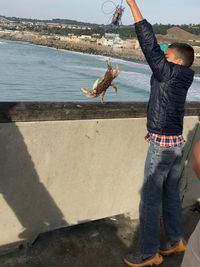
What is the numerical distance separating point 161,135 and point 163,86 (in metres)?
0.38

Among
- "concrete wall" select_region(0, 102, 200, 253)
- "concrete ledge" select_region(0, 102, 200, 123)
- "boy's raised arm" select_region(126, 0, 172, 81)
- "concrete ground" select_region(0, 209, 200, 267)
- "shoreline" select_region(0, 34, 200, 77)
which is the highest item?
"boy's raised arm" select_region(126, 0, 172, 81)

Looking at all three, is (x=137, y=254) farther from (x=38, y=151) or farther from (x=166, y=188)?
(x=38, y=151)

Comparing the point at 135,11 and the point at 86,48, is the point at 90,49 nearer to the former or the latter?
the point at 86,48

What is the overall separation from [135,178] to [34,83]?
30.3m

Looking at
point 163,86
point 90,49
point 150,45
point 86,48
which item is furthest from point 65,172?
point 86,48

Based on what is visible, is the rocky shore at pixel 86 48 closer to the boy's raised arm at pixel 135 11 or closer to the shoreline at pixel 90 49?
the shoreline at pixel 90 49

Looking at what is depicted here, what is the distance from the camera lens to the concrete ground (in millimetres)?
3399

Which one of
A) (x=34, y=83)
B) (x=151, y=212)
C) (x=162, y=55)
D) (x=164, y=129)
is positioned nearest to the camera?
(x=162, y=55)

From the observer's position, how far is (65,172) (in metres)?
3.50

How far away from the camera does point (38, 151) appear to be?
327cm

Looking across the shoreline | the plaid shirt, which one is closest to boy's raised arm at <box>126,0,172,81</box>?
the plaid shirt

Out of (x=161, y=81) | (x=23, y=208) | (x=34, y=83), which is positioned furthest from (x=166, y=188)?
(x=34, y=83)

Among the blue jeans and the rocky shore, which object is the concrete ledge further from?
the rocky shore

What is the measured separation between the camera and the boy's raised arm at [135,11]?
9.86 ft
